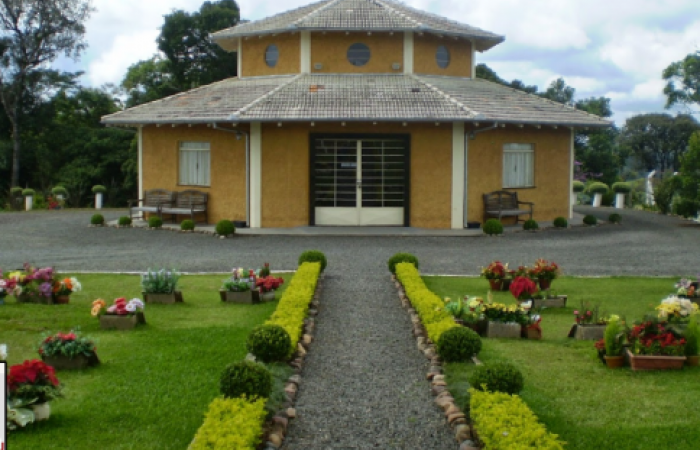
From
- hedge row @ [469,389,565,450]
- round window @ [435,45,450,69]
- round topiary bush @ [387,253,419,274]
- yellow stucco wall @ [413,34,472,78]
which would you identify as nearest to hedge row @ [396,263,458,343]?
round topiary bush @ [387,253,419,274]

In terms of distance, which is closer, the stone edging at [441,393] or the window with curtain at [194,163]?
the stone edging at [441,393]

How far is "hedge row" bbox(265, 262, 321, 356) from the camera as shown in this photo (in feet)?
32.9

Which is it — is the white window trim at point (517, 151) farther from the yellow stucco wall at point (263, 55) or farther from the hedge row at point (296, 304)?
the hedge row at point (296, 304)

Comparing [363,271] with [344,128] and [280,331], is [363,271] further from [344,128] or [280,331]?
[344,128]

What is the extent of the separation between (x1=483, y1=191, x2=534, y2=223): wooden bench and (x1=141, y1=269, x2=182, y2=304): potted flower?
13.5m

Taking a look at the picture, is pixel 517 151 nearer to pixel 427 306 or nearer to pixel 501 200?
pixel 501 200

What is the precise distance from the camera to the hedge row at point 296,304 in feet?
32.9

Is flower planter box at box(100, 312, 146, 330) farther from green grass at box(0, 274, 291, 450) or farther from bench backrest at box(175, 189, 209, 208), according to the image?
bench backrest at box(175, 189, 209, 208)

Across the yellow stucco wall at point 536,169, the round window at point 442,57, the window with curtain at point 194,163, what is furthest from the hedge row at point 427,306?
the round window at point 442,57

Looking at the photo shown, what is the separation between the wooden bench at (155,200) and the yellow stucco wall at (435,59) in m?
8.35

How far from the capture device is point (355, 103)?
24000 millimetres

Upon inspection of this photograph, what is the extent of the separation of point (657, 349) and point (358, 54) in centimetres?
1873

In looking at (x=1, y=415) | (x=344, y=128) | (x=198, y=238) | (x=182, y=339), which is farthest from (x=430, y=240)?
(x=1, y=415)

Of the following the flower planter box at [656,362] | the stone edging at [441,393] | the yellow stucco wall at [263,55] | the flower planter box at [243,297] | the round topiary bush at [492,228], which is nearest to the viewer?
the stone edging at [441,393]
